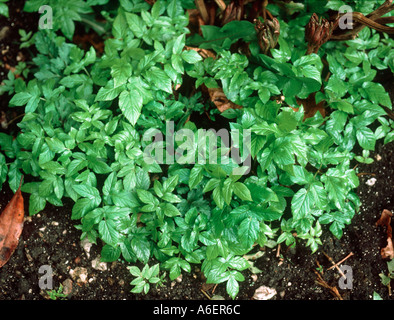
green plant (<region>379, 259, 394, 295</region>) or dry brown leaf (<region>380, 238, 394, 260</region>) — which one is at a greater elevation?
dry brown leaf (<region>380, 238, 394, 260</region>)

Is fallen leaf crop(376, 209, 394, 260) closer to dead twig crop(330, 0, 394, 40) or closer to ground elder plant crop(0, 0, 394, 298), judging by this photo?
ground elder plant crop(0, 0, 394, 298)

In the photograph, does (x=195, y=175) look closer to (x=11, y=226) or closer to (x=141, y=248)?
(x=141, y=248)

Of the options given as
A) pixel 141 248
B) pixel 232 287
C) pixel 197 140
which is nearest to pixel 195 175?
pixel 197 140

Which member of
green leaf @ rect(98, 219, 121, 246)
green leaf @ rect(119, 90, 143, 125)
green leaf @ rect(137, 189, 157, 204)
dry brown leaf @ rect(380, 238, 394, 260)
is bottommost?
dry brown leaf @ rect(380, 238, 394, 260)

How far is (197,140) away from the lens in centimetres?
195

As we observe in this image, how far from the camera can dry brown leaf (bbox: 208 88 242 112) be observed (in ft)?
7.21

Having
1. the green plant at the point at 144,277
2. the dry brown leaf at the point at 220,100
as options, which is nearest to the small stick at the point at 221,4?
the dry brown leaf at the point at 220,100

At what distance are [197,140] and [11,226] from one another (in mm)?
1228

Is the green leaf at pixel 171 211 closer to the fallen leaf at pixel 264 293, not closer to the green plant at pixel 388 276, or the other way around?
the fallen leaf at pixel 264 293

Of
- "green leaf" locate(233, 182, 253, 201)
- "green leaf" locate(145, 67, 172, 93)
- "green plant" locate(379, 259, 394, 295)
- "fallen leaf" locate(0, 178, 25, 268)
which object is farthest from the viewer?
"green plant" locate(379, 259, 394, 295)

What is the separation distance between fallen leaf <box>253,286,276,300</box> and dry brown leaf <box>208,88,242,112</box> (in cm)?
111

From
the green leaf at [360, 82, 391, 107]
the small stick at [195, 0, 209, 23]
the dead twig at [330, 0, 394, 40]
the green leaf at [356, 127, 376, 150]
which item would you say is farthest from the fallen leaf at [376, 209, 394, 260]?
the small stick at [195, 0, 209, 23]

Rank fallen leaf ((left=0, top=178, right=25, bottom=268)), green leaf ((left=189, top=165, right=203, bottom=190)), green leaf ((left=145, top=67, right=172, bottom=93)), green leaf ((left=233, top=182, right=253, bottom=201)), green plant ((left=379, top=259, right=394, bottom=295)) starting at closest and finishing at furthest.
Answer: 1. green leaf ((left=233, top=182, right=253, bottom=201))
2. green leaf ((left=189, top=165, right=203, bottom=190))
3. green leaf ((left=145, top=67, right=172, bottom=93))
4. fallen leaf ((left=0, top=178, right=25, bottom=268))
5. green plant ((left=379, top=259, right=394, bottom=295))
